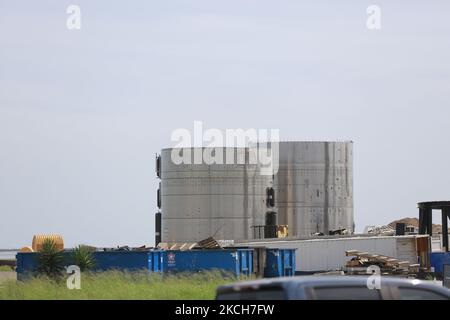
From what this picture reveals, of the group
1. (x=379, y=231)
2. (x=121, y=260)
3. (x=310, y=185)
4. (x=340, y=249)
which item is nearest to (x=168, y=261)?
(x=121, y=260)

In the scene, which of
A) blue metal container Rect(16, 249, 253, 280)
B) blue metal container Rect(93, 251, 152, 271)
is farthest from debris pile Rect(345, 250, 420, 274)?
blue metal container Rect(93, 251, 152, 271)

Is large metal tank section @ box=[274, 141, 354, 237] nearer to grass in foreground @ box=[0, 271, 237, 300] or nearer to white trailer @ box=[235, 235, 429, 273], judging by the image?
white trailer @ box=[235, 235, 429, 273]

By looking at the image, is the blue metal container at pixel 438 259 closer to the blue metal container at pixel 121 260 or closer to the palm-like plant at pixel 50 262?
the blue metal container at pixel 121 260

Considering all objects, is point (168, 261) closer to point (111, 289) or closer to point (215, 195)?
point (111, 289)

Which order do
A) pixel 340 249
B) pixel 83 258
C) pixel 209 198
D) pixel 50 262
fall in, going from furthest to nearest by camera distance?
pixel 209 198 → pixel 340 249 → pixel 83 258 → pixel 50 262

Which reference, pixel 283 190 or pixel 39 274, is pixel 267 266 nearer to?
pixel 39 274

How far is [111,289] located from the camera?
80.8 feet

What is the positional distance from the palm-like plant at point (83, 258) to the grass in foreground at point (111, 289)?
106 inches

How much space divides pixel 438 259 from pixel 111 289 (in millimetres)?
28381

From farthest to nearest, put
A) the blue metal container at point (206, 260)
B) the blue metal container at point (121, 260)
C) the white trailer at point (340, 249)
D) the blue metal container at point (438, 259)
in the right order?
the white trailer at point (340, 249), the blue metal container at point (438, 259), the blue metal container at point (206, 260), the blue metal container at point (121, 260)

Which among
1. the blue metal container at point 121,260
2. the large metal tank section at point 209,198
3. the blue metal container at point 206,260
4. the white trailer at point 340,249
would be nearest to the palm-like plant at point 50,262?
the blue metal container at point 121,260

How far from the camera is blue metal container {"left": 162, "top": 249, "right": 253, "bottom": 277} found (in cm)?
3519

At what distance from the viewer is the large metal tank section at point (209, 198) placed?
5850cm
